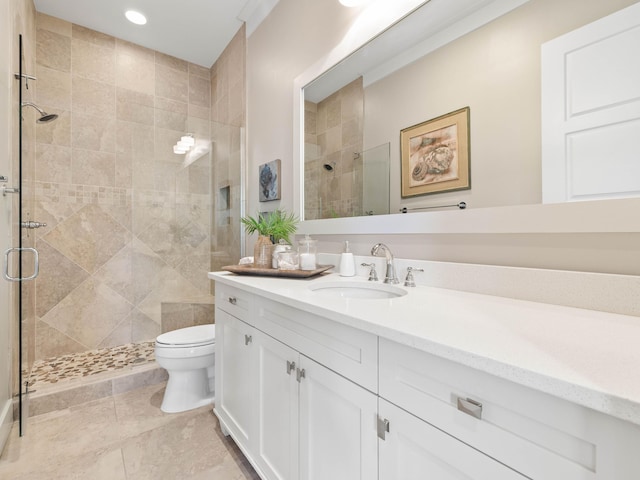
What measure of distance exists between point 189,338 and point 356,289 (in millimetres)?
1210

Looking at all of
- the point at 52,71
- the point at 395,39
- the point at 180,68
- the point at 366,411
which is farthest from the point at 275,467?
the point at 180,68

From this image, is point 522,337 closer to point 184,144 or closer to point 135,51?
point 184,144

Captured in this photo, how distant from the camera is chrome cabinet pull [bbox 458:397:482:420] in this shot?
526mm

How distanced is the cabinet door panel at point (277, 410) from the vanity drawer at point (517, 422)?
48 cm

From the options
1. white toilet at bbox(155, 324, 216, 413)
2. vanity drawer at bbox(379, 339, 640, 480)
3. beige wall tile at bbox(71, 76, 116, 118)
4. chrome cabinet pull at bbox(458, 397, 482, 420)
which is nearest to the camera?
vanity drawer at bbox(379, 339, 640, 480)

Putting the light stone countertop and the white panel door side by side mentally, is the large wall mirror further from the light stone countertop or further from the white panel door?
the light stone countertop

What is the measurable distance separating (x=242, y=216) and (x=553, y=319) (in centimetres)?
218

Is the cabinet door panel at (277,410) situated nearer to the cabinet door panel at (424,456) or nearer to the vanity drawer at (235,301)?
the vanity drawer at (235,301)

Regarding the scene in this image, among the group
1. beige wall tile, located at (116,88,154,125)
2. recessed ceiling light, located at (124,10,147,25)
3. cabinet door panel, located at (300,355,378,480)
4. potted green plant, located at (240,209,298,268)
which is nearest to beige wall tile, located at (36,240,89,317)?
beige wall tile, located at (116,88,154,125)

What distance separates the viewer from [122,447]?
1.50 meters

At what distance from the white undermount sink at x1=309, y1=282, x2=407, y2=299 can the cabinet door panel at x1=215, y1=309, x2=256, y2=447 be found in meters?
0.35

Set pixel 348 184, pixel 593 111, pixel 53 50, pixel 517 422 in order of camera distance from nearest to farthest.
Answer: pixel 517 422, pixel 593 111, pixel 348 184, pixel 53 50

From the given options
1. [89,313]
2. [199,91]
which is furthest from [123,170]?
[89,313]

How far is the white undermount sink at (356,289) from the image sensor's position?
123cm
